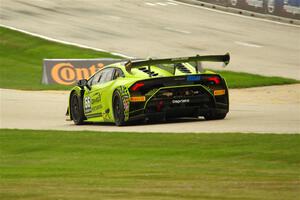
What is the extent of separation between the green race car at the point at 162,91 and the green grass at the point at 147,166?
129 centimetres

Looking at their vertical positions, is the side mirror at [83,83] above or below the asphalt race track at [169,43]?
above

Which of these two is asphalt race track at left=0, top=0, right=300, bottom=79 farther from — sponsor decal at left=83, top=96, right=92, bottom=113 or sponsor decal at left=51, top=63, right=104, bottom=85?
Result: sponsor decal at left=83, top=96, right=92, bottom=113

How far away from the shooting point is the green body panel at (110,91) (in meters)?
19.8

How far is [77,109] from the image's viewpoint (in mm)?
22047

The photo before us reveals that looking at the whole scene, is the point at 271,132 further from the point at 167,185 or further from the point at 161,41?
the point at 161,41

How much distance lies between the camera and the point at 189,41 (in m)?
Result: 42.3

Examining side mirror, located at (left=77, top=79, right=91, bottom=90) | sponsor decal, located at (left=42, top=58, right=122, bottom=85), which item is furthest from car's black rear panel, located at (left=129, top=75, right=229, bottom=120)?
sponsor decal, located at (left=42, top=58, right=122, bottom=85)

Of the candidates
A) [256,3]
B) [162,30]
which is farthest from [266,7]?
[162,30]

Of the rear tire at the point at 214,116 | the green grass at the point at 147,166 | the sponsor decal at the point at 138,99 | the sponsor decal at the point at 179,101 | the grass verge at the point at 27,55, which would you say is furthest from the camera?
the grass verge at the point at 27,55

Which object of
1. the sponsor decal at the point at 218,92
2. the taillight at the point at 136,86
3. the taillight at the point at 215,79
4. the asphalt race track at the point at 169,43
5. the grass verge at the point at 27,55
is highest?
the taillight at the point at 215,79

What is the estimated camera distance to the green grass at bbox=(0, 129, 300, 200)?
1085 centimetres

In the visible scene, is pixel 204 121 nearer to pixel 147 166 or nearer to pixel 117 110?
pixel 117 110

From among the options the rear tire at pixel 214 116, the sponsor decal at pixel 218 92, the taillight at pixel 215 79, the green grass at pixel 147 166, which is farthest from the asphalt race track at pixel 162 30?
the green grass at pixel 147 166

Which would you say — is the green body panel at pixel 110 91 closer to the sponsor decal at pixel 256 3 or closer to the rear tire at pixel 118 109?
the rear tire at pixel 118 109
